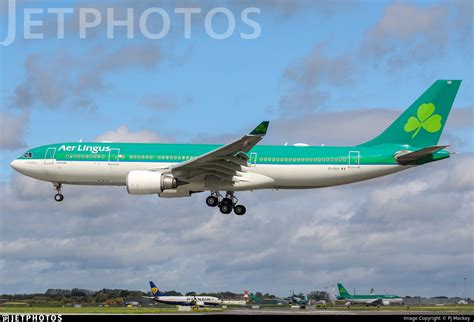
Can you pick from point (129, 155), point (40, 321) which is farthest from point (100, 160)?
point (40, 321)

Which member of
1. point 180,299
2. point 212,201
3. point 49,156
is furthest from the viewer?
point 180,299

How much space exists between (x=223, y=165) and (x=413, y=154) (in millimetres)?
13692

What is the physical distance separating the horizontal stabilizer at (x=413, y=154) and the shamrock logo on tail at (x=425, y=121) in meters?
4.02

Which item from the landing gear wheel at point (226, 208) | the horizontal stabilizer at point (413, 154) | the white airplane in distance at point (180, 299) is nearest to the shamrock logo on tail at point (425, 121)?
the horizontal stabilizer at point (413, 154)

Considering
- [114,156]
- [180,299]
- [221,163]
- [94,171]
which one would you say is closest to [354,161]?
[221,163]

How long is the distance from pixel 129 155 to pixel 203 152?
5.46 metres

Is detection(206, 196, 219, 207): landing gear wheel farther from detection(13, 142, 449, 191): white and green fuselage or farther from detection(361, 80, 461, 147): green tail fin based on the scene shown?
detection(361, 80, 461, 147): green tail fin

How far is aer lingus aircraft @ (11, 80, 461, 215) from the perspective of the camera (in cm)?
5575

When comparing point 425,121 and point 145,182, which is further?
point 425,121

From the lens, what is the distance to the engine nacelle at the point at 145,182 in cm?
5378

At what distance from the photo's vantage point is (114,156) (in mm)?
56906

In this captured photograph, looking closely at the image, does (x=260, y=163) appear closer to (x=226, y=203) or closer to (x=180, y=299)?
(x=226, y=203)

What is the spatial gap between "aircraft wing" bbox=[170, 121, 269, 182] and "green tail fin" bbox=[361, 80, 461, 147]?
10.7 metres

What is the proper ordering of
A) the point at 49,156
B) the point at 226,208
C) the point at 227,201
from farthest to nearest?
the point at 49,156 → the point at 227,201 → the point at 226,208
